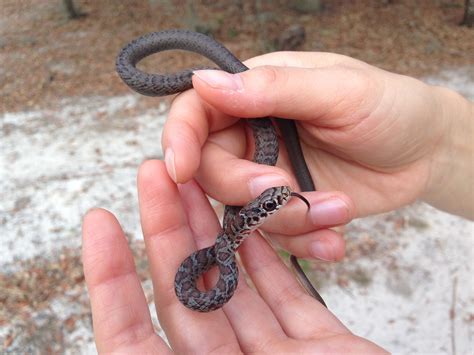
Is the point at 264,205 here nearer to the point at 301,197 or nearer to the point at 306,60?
the point at 301,197

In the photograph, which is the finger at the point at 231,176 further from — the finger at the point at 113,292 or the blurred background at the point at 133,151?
the blurred background at the point at 133,151

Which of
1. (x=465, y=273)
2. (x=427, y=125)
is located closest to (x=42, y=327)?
(x=427, y=125)

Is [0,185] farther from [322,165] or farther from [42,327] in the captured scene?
[322,165]

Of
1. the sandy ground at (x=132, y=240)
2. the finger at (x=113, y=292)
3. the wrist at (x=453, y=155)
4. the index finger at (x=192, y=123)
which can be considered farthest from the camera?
the sandy ground at (x=132, y=240)

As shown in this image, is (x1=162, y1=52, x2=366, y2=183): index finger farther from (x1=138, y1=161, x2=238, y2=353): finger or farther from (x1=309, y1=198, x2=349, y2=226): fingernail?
(x1=309, y1=198, x2=349, y2=226): fingernail

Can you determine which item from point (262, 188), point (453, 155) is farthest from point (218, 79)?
point (453, 155)

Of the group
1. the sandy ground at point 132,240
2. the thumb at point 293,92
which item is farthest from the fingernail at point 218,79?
the sandy ground at point 132,240
